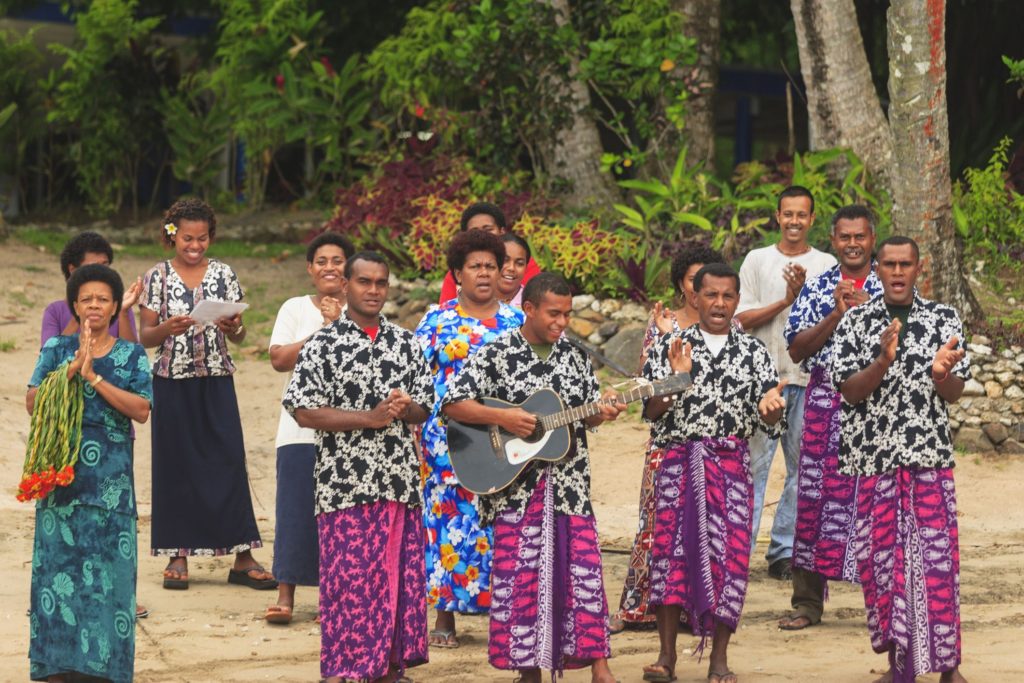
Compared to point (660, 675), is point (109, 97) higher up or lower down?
higher up

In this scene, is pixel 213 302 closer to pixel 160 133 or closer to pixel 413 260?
pixel 413 260

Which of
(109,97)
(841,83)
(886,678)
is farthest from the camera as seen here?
(109,97)

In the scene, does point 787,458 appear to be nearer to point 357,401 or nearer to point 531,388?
point 531,388

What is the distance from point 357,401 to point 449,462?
0.89m

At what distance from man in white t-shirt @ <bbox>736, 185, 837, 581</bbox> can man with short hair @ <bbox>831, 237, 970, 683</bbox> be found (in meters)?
1.48

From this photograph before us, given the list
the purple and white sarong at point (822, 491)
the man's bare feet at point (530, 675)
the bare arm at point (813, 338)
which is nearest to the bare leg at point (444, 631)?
the man's bare feet at point (530, 675)

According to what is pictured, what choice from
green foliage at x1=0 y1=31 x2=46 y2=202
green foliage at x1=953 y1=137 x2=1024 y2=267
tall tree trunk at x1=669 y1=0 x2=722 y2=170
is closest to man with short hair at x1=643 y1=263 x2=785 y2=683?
green foliage at x1=953 y1=137 x2=1024 y2=267

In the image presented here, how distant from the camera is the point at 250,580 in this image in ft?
27.1

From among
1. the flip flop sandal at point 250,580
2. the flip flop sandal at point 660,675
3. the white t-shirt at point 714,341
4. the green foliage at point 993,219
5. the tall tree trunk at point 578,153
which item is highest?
the tall tree trunk at point 578,153

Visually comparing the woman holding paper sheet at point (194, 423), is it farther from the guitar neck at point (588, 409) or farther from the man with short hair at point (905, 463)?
the man with short hair at point (905, 463)

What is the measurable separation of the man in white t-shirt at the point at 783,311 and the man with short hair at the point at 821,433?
0.42m

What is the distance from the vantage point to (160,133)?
19078mm

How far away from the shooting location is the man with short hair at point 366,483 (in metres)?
6.17

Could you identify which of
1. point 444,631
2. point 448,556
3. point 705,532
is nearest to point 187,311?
point 448,556
